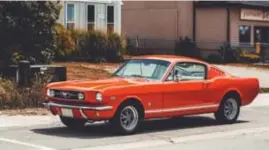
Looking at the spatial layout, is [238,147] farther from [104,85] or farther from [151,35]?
[151,35]

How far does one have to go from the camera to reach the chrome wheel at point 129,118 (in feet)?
41.7

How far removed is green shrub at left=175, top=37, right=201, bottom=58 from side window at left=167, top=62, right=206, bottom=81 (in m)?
24.9

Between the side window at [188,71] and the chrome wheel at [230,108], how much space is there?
98 cm

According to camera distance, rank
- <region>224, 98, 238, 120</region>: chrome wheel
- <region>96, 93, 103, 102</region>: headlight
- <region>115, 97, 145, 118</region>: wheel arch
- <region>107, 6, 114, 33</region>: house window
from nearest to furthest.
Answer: <region>96, 93, 103, 102</region>: headlight < <region>115, 97, 145, 118</region>: wheel arch < <region>224, 98, 238, 120</region>: chrome wheel < <region>107, 6, 114, 33</region>: house window

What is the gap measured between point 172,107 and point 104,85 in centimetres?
174

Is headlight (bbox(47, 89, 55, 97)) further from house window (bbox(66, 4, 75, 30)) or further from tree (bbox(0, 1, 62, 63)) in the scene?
house window (bbox(66, 4, 75, 30))

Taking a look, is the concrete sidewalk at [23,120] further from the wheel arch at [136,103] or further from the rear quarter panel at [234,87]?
the rear quarter panel at [234,87]

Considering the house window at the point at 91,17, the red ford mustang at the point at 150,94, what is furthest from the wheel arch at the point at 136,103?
the house window at the point at 91,17

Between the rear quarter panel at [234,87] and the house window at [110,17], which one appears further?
the house window at [110,17]

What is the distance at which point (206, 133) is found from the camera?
13406 millimetres

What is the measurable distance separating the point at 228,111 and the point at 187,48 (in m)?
24.8

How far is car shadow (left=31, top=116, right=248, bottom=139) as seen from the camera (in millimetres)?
12739

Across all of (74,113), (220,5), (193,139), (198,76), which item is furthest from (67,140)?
(220,5)

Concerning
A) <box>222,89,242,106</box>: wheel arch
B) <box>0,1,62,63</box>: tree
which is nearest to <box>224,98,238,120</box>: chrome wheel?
<box>222,89,242,106</box>: wheel arch
